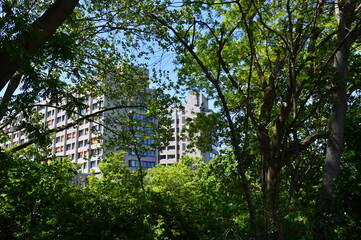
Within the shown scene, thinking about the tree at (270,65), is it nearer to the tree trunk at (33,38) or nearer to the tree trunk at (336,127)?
the tree trunk at (336,127)

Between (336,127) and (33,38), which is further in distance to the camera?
(336,127)

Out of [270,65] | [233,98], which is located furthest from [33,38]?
[233,98]

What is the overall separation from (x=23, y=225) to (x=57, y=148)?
2690 inches

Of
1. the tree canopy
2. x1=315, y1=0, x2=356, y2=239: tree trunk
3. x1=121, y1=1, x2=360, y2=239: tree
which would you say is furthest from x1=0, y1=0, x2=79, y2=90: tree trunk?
x1=315, y1=0, x2=356, y2=239: tree trunk

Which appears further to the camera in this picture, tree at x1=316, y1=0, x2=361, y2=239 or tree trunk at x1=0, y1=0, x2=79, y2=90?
tree at x1=316, y1=0, x2=361, y2=239

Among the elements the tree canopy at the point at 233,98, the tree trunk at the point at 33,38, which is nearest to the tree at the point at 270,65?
the tree canopy at the point at 233,98

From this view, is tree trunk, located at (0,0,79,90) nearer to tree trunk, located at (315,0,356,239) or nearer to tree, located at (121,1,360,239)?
tree, located at (121,1,360,239)

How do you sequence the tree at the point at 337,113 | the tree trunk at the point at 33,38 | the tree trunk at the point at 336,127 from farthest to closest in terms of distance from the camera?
1. the tree at the point at 337,113
2. the tree trunk at the point at 336,127
3. the tree trunk at the point at 33,38

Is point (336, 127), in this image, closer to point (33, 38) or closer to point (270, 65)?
point (270, 65)

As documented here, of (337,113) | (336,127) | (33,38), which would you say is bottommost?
(336,127)

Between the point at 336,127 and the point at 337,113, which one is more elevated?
the point at 337,113

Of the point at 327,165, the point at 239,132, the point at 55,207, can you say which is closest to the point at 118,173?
the point at 55,207

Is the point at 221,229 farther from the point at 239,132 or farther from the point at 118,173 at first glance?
the point at 118,173

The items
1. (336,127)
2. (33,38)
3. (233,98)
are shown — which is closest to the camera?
(33,38)
